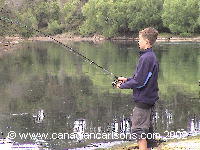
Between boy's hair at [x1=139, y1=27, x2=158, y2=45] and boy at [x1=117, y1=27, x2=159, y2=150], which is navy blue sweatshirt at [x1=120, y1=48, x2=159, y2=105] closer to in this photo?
boy at [x1=117, y1=27, x2=159, y2=150]

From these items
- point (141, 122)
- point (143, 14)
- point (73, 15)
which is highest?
point (73, 15)

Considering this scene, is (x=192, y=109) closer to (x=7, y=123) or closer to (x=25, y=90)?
(x=7, y=123)

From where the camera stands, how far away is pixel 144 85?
848 cm

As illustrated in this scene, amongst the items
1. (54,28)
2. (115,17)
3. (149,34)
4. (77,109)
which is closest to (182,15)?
(115,17)

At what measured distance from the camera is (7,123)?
1745cm

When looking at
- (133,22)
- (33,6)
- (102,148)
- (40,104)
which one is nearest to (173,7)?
(133,22)

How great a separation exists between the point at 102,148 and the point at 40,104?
9733 millimetres

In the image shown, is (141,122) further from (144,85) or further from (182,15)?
(182,15)

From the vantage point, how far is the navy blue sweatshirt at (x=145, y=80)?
8.41 metres

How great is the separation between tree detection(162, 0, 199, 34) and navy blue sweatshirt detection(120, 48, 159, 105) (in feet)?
318

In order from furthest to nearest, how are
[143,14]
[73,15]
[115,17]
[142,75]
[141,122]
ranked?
1. [73,15]
2. [115,17]
3. [143,14]
4. [141,122]
5. [142,75]

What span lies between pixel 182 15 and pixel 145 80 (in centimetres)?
10034

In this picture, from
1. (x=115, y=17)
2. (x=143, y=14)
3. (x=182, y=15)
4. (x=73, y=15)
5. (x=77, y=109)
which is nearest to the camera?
(x=77, y=109)

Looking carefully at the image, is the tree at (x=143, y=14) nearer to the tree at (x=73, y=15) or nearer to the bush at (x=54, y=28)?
the tree at (x=73, y=15)
